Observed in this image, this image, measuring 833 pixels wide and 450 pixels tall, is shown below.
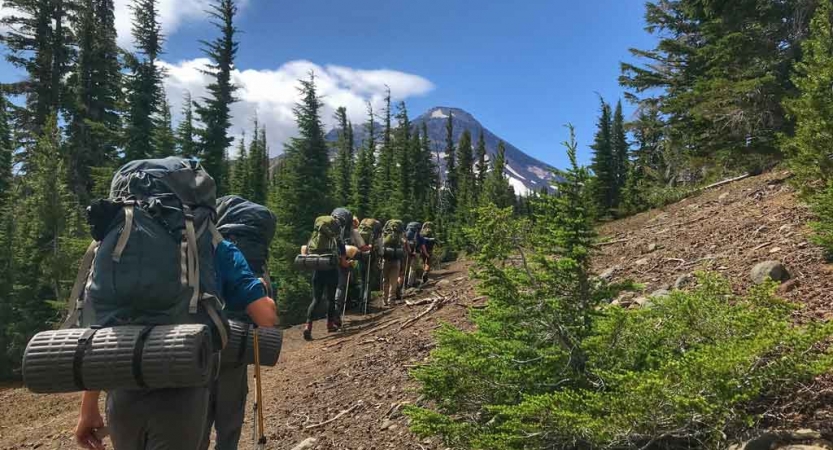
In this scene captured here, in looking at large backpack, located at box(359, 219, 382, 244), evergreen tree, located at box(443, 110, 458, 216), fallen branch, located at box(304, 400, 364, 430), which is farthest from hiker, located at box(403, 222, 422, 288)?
evergreen tree, located at box(443, 110, 458, 216)

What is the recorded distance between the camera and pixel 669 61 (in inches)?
741

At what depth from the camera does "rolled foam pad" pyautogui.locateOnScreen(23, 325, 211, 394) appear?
6.48 ft

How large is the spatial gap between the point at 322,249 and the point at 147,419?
652cm

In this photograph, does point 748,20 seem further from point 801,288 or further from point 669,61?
point 801,288

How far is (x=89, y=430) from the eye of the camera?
8.05 ft

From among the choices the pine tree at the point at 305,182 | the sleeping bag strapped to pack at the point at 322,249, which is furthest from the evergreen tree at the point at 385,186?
the sleeping bag strapped to pack at the point at 322,249

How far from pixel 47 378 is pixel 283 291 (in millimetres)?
19803

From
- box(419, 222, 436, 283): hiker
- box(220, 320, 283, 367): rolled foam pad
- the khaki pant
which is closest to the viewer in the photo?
box(220, 320, 283, 367): rolled foam pad

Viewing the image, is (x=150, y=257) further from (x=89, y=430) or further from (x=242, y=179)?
(x=242, y=179)

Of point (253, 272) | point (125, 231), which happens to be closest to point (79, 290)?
point (125, 231)

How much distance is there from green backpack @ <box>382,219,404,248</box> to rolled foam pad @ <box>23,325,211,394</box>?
32.9 ft

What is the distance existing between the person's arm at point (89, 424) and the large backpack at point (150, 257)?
0.43 m

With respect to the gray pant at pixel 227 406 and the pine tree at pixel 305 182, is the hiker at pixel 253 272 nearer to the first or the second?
the gray pant at pixel 227 406

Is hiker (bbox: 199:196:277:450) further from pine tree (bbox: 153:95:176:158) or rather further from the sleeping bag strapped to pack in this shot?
pine tree (bbox: 153:95:176:158)
